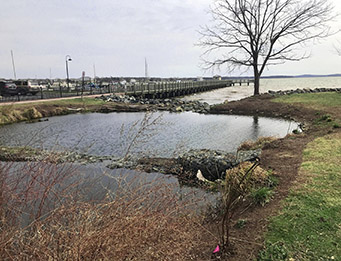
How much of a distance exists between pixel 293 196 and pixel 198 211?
6.28 ft

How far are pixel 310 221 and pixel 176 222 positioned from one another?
7.42ft

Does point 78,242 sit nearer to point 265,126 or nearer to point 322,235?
point 322,235

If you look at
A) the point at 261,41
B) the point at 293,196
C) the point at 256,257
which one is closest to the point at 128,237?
the point at 256,257

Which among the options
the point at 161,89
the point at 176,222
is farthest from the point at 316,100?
the point at 161,89

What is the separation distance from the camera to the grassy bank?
3.36 m

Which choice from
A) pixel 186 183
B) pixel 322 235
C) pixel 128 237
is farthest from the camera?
pixel 186 183

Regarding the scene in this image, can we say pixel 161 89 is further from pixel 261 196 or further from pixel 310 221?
pixel 310 221

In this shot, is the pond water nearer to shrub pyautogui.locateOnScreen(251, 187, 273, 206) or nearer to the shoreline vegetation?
shrub pyautogui.locateOnScreen(251, 187, 273, 206)

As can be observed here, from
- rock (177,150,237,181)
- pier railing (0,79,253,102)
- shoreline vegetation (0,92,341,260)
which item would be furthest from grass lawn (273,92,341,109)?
pier railing (0,79,253,102)

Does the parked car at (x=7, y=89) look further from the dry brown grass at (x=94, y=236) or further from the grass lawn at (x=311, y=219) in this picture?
the grass lawn at (x=311, y=219)

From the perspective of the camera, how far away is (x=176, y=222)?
136 inches

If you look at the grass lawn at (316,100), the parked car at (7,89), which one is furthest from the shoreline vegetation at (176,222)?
the parked car at (7,89)

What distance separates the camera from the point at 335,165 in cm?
A: 636

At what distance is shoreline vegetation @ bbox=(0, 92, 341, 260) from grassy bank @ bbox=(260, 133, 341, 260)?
0.04 feet
